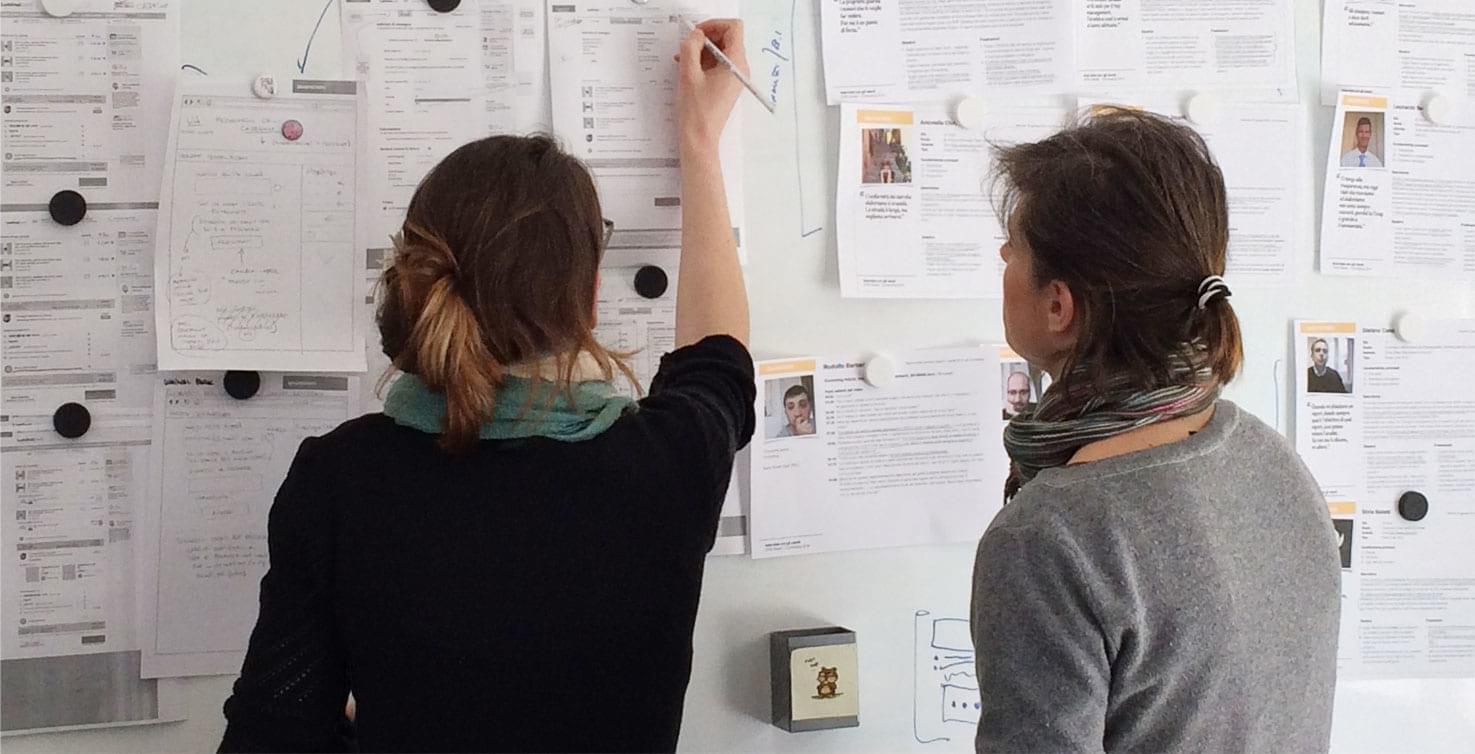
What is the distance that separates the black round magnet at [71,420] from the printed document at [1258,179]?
1.17 meters

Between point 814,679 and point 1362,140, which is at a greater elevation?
point 1362,140

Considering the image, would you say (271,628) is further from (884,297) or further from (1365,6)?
(1365,6)

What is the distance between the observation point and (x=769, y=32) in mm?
1315

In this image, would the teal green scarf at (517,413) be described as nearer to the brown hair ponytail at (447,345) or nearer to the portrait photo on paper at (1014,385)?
the brown hair ponytail at (447,345)

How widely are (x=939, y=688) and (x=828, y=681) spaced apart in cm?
15

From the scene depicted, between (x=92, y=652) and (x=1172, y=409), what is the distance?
1068mm

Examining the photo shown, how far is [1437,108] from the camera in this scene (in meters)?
1.43

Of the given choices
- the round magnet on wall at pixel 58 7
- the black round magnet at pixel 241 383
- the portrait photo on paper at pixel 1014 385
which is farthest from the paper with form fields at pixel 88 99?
the portrait photo on paper at pixel 1014 385

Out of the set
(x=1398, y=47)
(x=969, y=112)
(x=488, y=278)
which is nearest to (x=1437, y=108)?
(x=1398, y=47)

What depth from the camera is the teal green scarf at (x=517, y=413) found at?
3.03ft

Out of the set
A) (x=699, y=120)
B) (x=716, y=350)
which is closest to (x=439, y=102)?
(x=699, y=120)

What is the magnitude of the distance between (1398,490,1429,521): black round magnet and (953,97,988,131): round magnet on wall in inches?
27.0

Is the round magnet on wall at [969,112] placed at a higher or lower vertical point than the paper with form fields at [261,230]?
higher

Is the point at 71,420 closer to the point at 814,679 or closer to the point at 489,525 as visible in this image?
the point at 489,525
